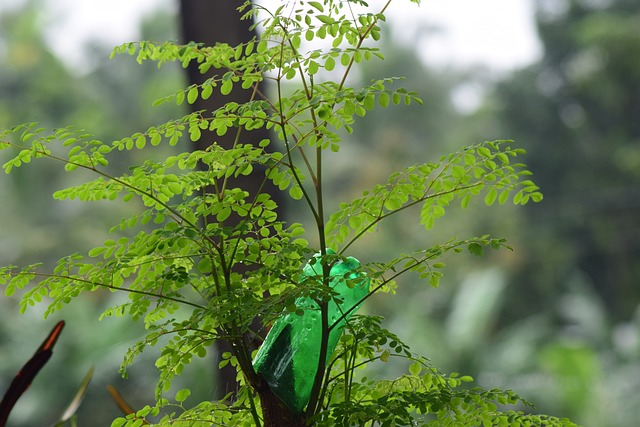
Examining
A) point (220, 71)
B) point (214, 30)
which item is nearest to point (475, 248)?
point (220, 71)

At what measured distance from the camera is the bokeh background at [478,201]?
8938 millimetres

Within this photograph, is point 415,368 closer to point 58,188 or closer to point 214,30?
point 214,30

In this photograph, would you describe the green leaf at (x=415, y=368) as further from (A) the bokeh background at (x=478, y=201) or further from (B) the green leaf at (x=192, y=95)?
(A) the bokeh background at (x=478, y=201)

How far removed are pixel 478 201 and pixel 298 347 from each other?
13500mm

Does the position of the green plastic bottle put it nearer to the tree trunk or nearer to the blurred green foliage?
the tree trunk

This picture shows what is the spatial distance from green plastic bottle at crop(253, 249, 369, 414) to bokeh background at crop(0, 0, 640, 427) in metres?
6.85

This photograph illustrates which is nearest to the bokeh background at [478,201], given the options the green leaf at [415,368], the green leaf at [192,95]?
the green leaf at [415,368]

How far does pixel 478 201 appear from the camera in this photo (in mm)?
14312

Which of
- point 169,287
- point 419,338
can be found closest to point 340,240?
point 169,287

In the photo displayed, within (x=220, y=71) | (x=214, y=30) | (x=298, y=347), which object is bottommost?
(x=298, y=347)

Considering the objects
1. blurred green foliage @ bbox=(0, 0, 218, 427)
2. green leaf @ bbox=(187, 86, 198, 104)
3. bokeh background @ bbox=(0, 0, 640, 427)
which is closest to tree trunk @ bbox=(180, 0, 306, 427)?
green leaf @ bbox=(187, 86, 198, 104)

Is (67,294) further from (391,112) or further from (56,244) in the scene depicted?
(391,112)

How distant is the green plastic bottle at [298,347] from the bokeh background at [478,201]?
6850mm

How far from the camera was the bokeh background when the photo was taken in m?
8.94
